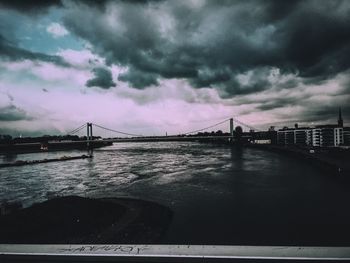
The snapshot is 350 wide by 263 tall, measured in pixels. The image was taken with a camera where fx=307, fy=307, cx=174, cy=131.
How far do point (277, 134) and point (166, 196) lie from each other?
170 metres

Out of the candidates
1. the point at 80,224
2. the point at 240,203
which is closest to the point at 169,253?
the point at 80,224

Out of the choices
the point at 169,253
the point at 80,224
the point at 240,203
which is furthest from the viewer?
the point at 240,203

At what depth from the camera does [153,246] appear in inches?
82.0

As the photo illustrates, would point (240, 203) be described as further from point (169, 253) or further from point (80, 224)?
point (169, 253)

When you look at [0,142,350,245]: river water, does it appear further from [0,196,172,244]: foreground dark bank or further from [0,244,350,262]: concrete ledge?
[0,244,350,262]: concrete ledge

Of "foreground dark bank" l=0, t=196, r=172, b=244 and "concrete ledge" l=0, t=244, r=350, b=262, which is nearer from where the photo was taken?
"concrete ledge" l=0, t=244, r=350, b=262

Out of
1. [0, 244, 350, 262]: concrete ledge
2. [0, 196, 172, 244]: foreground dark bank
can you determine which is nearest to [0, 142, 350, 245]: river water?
[0, 196, 172, 244]: foreground dark bank

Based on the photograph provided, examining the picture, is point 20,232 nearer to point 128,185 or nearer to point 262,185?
point 128,185

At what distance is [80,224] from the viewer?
1402 cm

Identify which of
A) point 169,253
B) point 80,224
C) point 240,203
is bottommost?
point 240,203

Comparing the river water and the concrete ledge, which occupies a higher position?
the concrete ledge

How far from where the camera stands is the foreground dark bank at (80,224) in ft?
40.2

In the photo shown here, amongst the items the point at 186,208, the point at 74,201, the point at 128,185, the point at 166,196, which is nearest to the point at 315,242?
the point at 186,208

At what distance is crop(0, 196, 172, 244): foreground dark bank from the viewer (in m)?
12.3
